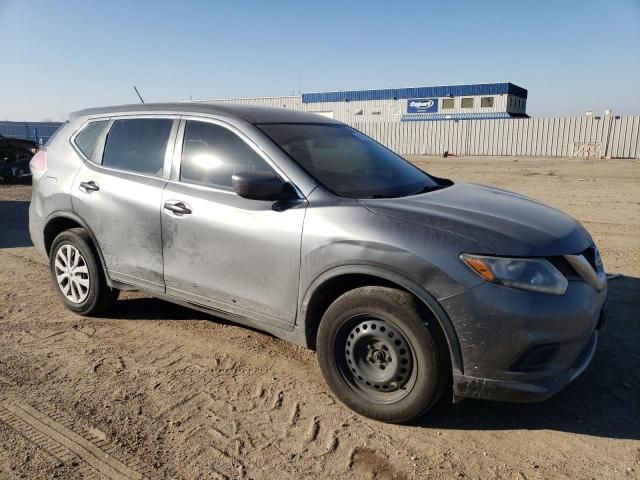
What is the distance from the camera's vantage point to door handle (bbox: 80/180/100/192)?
420 centimetres

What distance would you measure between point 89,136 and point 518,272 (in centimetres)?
382

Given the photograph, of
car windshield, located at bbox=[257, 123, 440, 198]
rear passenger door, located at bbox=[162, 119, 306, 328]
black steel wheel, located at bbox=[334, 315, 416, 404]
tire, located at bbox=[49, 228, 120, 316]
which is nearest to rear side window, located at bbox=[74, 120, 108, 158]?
tire, located at bbox=[49, 228, 120, 316]

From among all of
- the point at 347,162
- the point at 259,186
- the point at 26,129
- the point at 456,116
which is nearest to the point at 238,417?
the point at 259,186

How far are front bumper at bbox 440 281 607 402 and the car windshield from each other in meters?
1.08

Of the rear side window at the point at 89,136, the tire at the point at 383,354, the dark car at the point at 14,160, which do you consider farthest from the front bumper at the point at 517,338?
the dark car at the point at 14,160

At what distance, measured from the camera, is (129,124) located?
4.26 metres

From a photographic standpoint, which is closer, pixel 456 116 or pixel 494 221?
pixel 494 221

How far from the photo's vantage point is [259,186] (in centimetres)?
306

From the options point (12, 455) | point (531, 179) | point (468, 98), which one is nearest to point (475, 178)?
point (531, 179)

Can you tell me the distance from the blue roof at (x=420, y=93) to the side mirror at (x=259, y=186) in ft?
140

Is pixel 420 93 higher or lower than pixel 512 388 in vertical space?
higher

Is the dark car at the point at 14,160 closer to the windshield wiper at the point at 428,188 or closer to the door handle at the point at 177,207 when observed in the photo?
the door handle at the point at 177,207

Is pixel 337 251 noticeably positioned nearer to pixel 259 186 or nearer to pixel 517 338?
pixel 259 186

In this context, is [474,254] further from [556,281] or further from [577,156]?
[577,156]
